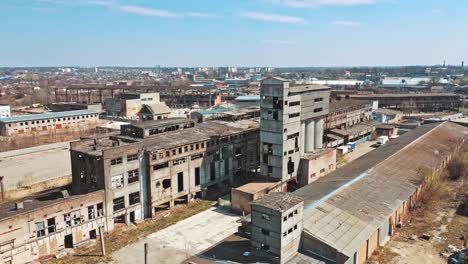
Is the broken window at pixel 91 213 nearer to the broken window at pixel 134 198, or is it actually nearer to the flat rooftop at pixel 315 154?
the broken window at pixel 134 198

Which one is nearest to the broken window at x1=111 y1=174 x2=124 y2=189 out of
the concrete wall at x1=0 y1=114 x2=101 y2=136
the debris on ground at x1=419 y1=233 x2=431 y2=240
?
the debris on ground at x1=419 y1=233 x2=431 y2=240

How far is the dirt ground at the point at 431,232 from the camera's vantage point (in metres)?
34.0

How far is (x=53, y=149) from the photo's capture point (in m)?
65.7

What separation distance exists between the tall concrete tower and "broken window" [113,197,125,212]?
796 inches

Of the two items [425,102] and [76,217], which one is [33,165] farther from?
[425,102]

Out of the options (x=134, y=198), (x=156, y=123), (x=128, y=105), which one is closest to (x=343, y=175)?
(x=156, y=123)

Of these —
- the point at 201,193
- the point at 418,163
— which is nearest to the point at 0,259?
the point at 201,193

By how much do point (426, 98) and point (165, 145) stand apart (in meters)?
121

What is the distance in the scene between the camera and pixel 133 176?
4206 cm

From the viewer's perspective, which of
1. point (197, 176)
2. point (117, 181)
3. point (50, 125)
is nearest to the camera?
point (117, 181)

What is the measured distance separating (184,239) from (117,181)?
32.4 ft

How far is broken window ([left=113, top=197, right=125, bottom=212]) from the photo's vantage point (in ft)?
133

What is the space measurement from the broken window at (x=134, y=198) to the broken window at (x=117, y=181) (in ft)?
6.62

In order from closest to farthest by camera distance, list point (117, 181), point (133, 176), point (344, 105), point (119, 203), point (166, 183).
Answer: point (117, 181)
point (119, 203)
point (133, 176)
point (166, 183)
point (344, 105)
